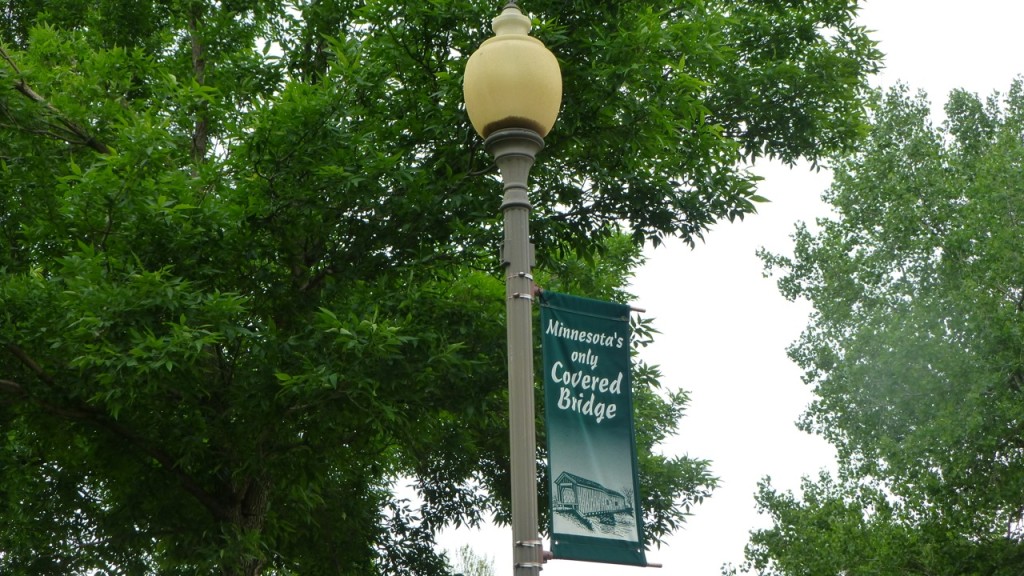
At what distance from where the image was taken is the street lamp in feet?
22.3

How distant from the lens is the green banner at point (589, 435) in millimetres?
6852

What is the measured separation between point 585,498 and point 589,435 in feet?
1.15

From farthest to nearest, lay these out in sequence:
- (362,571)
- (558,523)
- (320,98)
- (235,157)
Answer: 1. (362,571)
2. (235,157)
3. (320,98)
4. (558,523)

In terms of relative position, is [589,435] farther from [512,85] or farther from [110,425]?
[110,425]

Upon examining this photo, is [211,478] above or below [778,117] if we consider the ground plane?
below

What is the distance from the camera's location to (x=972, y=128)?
3744 cm

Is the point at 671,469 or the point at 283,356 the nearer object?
the point at 283,356

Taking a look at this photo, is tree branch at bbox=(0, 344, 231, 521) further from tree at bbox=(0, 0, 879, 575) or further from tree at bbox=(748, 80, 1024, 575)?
tree at bbox=(748, 80, 1024, 575)

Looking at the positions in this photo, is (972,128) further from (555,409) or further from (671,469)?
(555,409)

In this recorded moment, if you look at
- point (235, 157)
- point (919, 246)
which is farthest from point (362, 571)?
point (919, 246)

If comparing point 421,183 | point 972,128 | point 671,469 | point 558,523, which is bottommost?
point 558,523

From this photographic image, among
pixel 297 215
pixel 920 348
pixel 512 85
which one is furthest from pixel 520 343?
pixel 920 348

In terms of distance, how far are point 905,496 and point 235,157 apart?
1888 centimetres

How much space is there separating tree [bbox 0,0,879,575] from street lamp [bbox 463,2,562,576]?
526 cm
